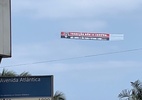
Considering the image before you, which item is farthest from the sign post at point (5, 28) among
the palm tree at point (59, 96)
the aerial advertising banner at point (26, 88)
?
the palm tree at point (59, 96)

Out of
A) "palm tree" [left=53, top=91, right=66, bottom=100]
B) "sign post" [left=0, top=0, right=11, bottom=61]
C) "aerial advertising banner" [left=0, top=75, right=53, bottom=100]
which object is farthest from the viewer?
"palm tree" [left=53, top=91, right=66, bottom=100]

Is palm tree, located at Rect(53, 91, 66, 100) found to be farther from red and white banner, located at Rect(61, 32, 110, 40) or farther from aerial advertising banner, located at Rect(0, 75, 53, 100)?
aerial advertising banner, located at Rect(0, 75, 53, 100)

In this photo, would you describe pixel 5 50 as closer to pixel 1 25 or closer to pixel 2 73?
pixel 1 25

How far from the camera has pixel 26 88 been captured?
1652 cm

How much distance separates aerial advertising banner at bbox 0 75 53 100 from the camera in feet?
53.8

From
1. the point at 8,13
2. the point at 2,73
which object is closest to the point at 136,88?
the point at 2,73

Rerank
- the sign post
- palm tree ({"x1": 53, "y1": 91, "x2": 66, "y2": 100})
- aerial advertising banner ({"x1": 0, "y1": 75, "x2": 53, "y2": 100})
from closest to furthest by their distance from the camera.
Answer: aerial advertising banner ({"x1": 0, "y1": 75, "x2": 53, "y2": 100})
the sign post
palm tree ({"x1": 53, "y1": 91, "x2": 66, "y2": 100})

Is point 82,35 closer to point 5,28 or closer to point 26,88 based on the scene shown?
point 5,28

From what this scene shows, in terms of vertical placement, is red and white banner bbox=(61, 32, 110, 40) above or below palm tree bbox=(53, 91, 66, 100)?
above

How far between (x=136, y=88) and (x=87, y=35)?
10.4 meters

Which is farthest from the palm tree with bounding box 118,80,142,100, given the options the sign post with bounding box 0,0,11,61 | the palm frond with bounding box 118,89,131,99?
the sign post with bounding box 0,0,11,61

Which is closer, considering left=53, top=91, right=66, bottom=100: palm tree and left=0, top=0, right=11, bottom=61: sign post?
left=0, top=0, right=11, bottom=61: sign post

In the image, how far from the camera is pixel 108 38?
29938mm

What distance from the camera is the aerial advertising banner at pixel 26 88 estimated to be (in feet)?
53.8
